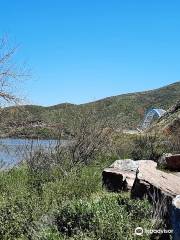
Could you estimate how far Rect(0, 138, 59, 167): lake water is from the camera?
20.2 meters

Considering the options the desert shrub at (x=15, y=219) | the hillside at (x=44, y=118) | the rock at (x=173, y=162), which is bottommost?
the desert shrub at (x=15, y=219)

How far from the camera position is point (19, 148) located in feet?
67.9

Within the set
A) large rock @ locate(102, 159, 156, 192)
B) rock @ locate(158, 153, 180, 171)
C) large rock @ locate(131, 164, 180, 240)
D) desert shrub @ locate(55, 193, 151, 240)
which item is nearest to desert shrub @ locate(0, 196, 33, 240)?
desert shrub @ locate(55, 193, 151, 240)

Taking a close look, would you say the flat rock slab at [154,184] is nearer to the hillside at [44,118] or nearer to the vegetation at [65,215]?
the vegetation at [65,215]

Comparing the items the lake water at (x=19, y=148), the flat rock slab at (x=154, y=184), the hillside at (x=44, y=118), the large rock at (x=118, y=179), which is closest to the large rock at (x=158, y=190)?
the flat rock slab at (x=154, y=184)

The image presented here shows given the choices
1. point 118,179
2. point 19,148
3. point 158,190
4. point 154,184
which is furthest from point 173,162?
point 158,190

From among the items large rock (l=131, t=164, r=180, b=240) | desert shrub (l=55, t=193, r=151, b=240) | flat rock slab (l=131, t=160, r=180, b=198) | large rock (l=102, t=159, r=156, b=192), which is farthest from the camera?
large rock (l=102, t=159, r=156, b=192)

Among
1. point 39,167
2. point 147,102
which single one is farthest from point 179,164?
point 147,102

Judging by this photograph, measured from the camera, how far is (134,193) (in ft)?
41.7

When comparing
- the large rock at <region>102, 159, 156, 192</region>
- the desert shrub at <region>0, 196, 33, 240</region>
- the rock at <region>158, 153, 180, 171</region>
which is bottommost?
the desert shrub at <region>0, 196, 33, 240</region>

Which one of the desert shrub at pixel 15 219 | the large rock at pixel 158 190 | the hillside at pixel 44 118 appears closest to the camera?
the large rock at pixel 158 190

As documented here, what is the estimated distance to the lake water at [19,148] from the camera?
20.2 meters

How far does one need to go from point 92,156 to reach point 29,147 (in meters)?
3.79

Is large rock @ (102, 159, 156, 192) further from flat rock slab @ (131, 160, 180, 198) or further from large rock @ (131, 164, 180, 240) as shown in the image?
flat rock slab @ (131, 160, 180, 198)
